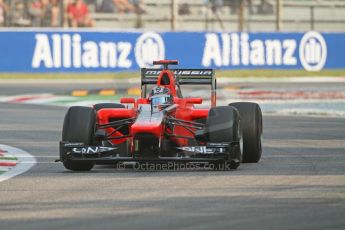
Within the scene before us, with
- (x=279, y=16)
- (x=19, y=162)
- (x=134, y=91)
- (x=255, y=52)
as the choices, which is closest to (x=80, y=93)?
(x=134, y=91)

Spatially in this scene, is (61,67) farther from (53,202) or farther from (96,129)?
(53,202)

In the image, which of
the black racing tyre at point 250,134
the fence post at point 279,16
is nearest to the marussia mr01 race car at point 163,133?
the black racing tyre at point 250,134

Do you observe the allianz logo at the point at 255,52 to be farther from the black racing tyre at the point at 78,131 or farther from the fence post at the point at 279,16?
the black racing tyre at the point at 78,131

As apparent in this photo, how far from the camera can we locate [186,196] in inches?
367

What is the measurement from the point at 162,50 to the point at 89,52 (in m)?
2.16

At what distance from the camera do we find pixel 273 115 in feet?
69.2

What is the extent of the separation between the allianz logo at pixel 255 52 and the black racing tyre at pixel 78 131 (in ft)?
66.1

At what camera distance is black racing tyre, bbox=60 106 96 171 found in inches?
453

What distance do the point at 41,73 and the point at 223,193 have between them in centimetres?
2221

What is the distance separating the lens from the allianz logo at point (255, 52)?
32.0m

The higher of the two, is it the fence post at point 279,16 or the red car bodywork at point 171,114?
the fence post at point 279,16

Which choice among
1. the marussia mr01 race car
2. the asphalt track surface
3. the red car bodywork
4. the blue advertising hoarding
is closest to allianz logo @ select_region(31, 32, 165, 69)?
the blue advertising hoarding

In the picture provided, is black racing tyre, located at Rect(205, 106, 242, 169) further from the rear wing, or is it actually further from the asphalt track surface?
the rear wing

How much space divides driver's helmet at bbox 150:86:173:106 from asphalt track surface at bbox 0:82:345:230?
2.91ft
